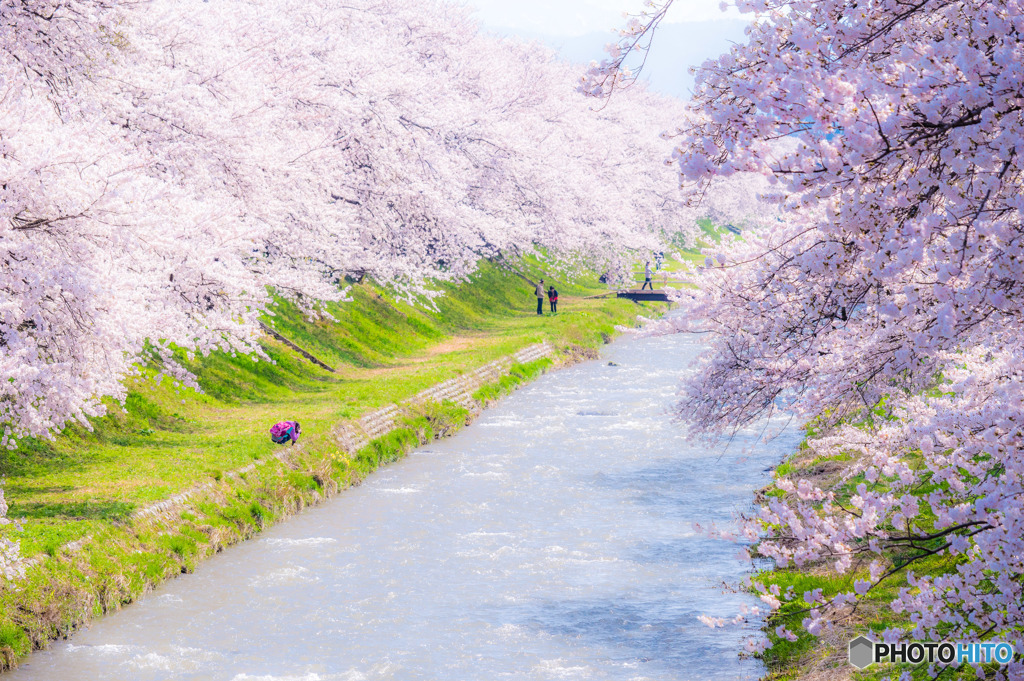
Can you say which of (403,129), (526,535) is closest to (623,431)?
(526,535)

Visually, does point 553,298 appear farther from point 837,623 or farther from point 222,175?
point 837,623

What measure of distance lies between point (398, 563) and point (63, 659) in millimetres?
5548

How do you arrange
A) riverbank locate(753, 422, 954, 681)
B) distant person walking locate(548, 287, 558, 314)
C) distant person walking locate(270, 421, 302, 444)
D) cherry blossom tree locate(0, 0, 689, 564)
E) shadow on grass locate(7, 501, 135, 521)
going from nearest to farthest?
riverbank locate(753, 422, 954, 681) < cherry blossom tree locate(0, 0, 689, 564) < shadow on grass locate(7, 501, 135, 521) < distant person walking locate(270, 421, 302, 444) < distant person walking locate(548, 287, 558, 314)

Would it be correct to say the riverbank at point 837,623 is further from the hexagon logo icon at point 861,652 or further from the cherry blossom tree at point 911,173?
the cherry blossom tree at point 911,173

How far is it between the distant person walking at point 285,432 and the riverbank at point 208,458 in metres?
0.27

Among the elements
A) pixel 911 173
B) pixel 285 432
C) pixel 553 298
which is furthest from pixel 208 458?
pixel 553 298

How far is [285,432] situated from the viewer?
811 inches

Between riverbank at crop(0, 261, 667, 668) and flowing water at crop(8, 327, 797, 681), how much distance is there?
18.3 inches

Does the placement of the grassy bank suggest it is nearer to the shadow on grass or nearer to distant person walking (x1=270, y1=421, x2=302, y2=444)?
the shadow on grass

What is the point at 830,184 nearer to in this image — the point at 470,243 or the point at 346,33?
the point at 470,243

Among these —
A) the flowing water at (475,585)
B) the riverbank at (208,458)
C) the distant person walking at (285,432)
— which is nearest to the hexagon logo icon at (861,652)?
the flowing water at (475,585)

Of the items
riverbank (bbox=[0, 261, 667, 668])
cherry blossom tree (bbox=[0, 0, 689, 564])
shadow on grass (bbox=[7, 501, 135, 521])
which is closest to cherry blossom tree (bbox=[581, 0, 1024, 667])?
cherry blossom tree (bbox=[0, 0, 689, 564])

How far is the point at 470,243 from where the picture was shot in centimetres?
3647

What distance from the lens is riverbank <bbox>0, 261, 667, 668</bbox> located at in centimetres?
1381
